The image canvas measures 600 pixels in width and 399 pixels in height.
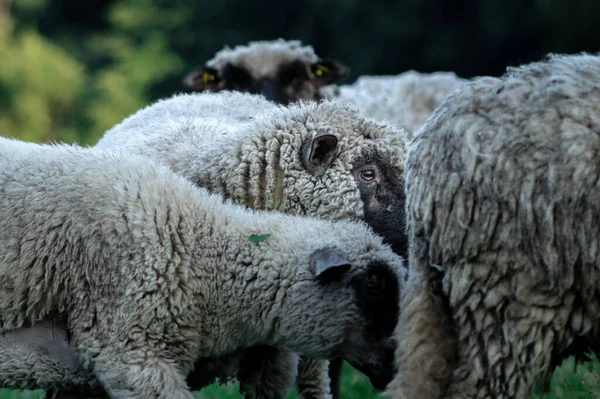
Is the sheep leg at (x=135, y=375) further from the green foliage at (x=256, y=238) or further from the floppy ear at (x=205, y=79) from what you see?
the floppy ear at (x=205, y=79)

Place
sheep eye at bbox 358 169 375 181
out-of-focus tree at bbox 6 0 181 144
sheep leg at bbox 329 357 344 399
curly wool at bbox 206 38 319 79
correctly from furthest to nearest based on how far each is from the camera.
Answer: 1. out-of-focus tree at bbox 6 0 181 144
2. curly wool at bbox 206 38 319 79
3. sheep leg at bbox 329 357 344 399
4. sheep eye at bbox 358 169 375 181

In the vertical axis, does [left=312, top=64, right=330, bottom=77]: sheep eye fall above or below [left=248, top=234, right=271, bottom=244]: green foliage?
above

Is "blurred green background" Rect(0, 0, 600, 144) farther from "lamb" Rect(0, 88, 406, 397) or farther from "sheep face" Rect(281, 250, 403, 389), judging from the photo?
"sheep face" Rect(281, 250, 403, 389)

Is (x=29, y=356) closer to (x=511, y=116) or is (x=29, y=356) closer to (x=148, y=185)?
(x=148, y=185)

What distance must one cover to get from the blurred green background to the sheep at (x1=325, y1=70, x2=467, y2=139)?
25.9 feet

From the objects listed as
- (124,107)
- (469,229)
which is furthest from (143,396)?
(124,107)

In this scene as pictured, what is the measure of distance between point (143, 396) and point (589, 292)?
1784 millimetres

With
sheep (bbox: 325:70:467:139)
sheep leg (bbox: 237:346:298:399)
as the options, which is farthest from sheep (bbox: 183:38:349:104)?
sheep leg (bbox: 237:346:298:399)

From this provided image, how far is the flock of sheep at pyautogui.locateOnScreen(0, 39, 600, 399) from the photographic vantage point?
3.35 m

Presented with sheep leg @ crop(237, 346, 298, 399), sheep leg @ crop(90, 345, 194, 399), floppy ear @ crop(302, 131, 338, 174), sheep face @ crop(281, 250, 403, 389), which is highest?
floppy ear @ crop(302, 131, 338, 174)

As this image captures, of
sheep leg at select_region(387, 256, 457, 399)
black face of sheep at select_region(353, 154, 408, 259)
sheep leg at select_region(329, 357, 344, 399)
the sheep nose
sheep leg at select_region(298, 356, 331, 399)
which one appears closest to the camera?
sheep leg at select_region(387, 256, 457, 399)

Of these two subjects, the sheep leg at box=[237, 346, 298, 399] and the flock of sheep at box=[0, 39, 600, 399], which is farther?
the sheep leg at box=[237, 346, 298, 399]

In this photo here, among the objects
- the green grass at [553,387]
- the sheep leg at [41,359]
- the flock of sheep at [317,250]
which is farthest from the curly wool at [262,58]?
the sheep leg at [41,359]

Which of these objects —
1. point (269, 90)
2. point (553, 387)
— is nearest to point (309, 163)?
point (553, 387)
